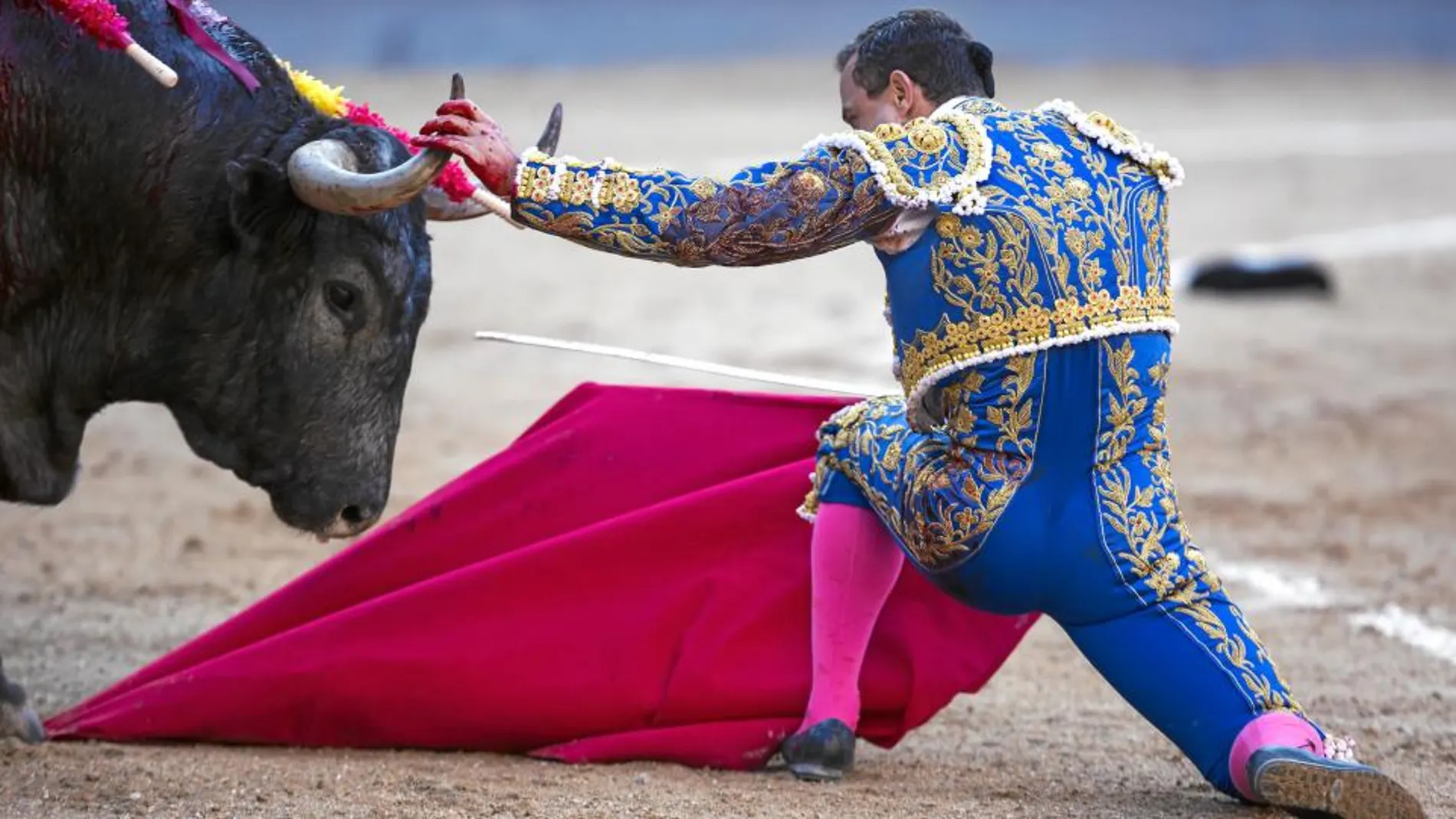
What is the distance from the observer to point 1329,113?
58.4 ft

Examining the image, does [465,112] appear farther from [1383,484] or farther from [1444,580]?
[1383,484]

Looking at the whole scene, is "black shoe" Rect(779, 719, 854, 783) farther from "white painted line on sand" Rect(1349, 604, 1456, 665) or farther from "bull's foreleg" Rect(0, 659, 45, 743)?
"white painted line on sand" Rect(1349, 604, 1456, 665)

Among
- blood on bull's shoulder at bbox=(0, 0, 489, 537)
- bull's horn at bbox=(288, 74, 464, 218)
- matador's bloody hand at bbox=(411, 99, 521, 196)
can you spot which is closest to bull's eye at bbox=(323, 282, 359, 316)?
blood on bull's shoulder at bbox=(0, 0, 489, 537)

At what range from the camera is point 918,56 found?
11.1 ft

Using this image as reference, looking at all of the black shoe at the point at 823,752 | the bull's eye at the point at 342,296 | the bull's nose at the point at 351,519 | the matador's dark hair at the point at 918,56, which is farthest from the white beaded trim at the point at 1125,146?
the bull's nose at the point at 351,519

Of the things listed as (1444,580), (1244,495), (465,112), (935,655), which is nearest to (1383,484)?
(1244,495)

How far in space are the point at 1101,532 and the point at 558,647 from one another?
101cm

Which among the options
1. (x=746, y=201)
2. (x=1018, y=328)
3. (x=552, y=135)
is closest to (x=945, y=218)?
(x=1018, y=328)

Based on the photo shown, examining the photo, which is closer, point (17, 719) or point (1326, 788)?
point (1326, 788)

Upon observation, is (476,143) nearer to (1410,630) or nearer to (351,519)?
(351,519)

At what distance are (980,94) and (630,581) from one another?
1043mm

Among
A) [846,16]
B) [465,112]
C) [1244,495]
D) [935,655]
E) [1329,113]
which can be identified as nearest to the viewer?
[465,112]

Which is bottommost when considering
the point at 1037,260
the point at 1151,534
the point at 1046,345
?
the point at 1151,534

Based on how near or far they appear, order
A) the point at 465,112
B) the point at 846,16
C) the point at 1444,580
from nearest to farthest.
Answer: the point at 465,112
the point at 1444,580
the point at 846,16
